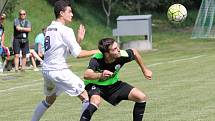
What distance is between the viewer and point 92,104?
851 centimetres

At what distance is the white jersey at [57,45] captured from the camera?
8688mm

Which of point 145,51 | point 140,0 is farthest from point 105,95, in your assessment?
point 140,0

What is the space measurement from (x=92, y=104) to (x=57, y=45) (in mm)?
993

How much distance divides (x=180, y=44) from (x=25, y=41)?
1690cm

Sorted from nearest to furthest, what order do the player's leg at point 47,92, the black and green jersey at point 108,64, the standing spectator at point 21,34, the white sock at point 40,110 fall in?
the black and green jersey at point 108,64 < the player's leg at point 47,92 < the white sock at point 40,110 < the standing spectator at point 21,34

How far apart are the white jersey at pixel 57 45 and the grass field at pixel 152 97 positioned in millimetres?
1797

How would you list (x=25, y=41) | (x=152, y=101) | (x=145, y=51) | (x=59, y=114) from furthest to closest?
1. (x=145, y=51)
2. (x=25, y=41)
3. (x=152, y=101)
4. (x=59, y=114)

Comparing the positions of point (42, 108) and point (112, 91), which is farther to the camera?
point (42, 108)

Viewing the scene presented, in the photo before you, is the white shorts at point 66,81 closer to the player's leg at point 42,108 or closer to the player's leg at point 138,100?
the player's leg at point 42,108

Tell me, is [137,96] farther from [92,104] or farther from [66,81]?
[66,81]

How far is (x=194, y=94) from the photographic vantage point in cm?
1291

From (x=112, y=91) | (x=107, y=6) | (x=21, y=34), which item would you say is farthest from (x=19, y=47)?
(x=107, y=6)

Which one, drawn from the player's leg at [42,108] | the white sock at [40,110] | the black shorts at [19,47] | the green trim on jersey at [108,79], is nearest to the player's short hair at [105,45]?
the green trim on jersey at [108,79]

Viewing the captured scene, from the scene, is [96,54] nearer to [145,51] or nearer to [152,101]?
[152,101]
